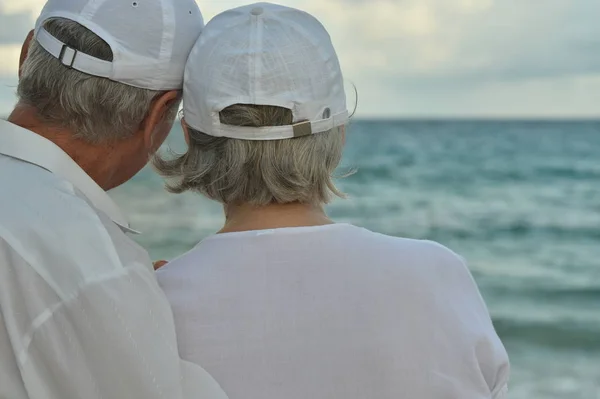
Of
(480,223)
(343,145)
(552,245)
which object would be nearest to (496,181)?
(480,223)

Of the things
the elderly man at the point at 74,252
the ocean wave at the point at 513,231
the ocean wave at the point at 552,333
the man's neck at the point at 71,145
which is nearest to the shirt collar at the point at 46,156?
the elderly man at the point at 74,252

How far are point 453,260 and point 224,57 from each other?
0.51m

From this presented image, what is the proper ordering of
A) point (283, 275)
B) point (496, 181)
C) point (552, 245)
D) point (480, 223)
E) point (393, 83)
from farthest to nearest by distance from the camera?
point (393, 83) < point (496, 181) < point (480, 223) < point (552, 245) < point (283, 275)

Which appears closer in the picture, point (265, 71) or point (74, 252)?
point (74, 252)

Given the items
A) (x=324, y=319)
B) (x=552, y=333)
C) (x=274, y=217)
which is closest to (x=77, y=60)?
(x=274, y=217)

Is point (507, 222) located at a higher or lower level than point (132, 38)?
lower

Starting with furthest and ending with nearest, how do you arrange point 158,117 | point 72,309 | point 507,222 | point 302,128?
point 507,222 → point 158,117 → point 302,128 → point 72,309

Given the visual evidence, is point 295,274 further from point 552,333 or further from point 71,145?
→ point 552,333

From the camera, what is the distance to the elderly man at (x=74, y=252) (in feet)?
4.24

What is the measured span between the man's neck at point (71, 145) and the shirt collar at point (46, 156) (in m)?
0.11

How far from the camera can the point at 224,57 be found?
1.53m

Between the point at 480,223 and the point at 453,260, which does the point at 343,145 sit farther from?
the point at 480,223

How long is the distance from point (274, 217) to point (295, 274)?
12 centimetres

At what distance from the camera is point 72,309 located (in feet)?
4.23
